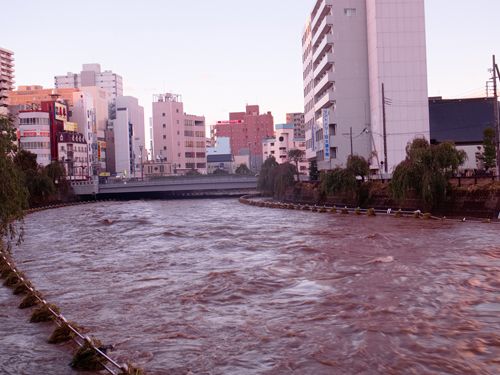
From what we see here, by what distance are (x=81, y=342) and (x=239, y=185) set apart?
76759mm

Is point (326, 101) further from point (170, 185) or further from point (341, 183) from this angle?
point (170, 185)

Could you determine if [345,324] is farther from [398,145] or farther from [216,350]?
[398,145]

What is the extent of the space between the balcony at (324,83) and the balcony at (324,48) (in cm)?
295

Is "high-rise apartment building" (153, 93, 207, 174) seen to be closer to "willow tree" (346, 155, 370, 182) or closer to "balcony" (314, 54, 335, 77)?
"balcony" (314, 54, 335, 77)

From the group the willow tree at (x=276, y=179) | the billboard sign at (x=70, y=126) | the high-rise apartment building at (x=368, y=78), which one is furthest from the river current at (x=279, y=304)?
the billboard sign at (x=70, y=126)

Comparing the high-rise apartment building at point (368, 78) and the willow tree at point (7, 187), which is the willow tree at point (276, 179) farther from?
A: the willow tree at point (7, 187)

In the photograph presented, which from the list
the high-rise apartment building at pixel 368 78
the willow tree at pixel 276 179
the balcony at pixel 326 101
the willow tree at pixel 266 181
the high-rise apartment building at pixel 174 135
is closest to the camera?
the high-rise apartment building at pixel 368 78

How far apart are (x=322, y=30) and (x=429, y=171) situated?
42.9 metres

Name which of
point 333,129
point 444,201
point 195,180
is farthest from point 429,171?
point 195,180

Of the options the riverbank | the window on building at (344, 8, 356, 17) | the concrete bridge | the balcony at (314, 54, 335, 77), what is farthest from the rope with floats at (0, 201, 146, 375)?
the concrete bridge

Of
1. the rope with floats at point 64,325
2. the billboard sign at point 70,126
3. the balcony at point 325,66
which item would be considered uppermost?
the balcony at point 325,66

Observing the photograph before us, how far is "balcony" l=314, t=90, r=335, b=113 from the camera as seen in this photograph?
7350cm

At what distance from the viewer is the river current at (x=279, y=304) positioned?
458 inches

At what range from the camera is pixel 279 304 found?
1634 centimetres
